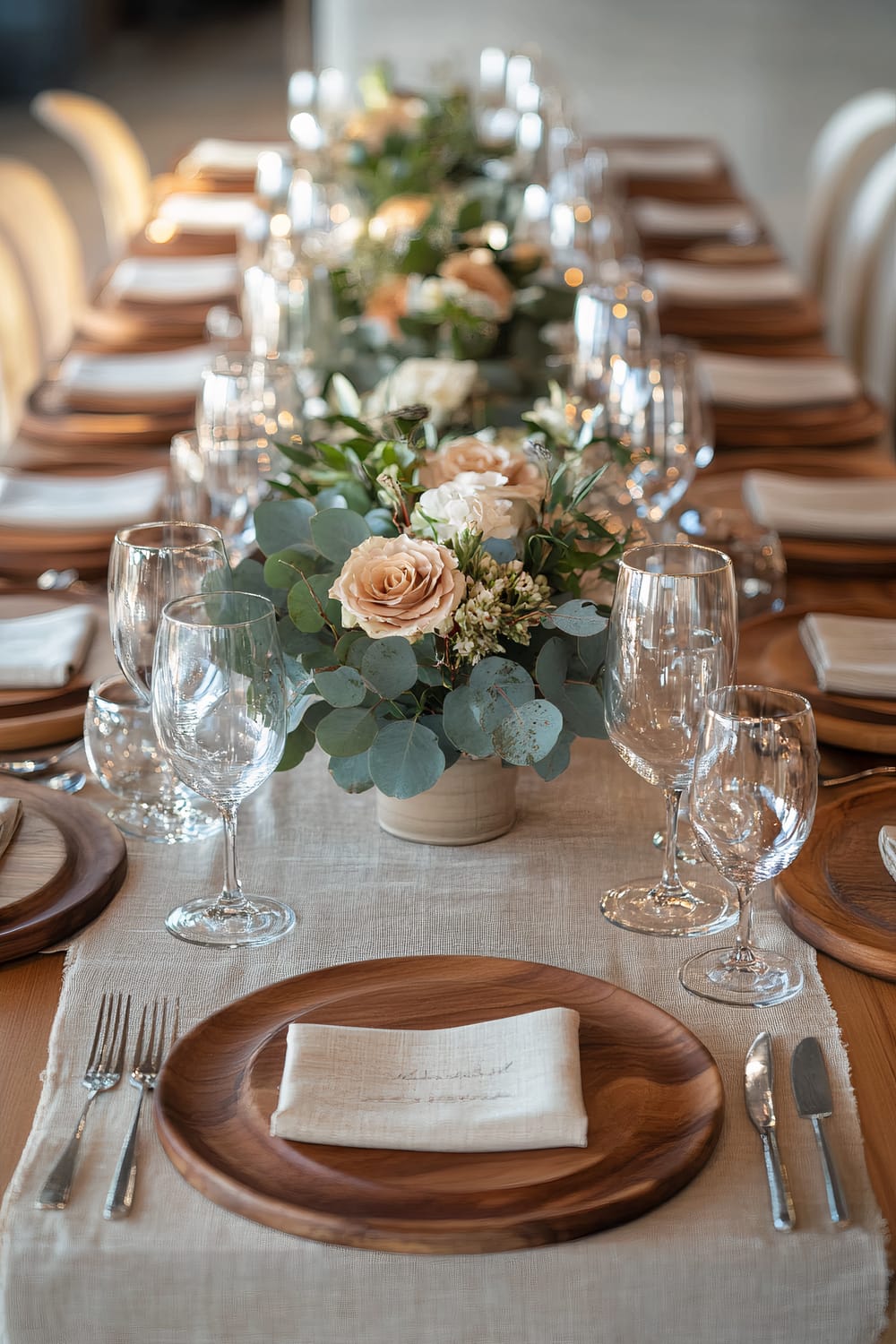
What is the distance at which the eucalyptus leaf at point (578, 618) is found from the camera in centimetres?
109

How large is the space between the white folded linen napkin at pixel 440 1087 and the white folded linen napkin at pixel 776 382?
5.39ft

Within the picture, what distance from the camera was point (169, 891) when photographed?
1115 millimetres

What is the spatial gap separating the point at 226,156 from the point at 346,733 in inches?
146

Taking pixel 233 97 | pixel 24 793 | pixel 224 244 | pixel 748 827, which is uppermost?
pixel 748 827

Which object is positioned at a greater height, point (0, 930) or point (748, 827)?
point (748, 827)

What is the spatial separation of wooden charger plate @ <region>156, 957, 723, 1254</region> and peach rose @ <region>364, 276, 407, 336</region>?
1.41 m

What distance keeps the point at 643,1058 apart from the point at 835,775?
1.60 ft

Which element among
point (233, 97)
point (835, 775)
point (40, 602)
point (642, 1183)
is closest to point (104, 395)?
point (40, 602)

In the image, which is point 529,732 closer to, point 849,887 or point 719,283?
point 849,887

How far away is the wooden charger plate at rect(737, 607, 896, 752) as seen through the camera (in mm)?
1322

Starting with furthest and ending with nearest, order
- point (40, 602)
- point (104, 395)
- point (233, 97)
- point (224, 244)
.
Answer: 1. point (233, 97)
2. point (224, 244)
3. point (104, 395)
4. point (40, 602)

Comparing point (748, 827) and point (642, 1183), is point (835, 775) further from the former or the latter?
point (642, 1183)

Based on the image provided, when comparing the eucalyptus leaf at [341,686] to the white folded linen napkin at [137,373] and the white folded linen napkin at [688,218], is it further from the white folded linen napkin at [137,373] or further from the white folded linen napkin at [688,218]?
the white folded linen napkin at [688,218]

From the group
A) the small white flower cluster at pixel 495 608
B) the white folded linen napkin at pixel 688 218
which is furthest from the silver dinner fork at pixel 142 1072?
the white folded linen napkin at pixel 688 218
